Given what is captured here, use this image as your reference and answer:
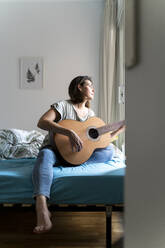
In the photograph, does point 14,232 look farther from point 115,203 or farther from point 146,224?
point 146,224

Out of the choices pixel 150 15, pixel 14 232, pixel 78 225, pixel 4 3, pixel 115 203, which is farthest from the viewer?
pixel 4 3

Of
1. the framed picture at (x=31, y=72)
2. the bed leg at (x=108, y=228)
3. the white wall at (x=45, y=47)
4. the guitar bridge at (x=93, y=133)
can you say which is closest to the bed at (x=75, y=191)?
the bed leg at (x=108, y=228)

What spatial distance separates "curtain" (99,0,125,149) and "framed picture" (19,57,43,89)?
3.21 ft

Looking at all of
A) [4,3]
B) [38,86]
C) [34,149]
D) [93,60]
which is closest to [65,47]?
[93,60]

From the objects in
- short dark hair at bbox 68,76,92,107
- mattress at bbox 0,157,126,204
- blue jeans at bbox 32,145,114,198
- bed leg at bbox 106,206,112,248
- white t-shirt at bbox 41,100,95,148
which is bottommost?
bed leg at bbox 106,206,112,248

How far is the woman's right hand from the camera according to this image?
1.50 meters

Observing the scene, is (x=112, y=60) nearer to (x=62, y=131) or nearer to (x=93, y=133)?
(x=93, y=133)

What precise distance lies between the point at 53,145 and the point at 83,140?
0.21m

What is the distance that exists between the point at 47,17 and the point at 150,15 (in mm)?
3430

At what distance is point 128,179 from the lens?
0.51m

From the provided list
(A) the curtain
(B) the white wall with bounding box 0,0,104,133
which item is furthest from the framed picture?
(A) the curtain

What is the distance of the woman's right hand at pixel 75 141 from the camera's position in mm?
1504

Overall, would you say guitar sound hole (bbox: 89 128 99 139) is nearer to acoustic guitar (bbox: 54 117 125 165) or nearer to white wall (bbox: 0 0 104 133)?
acoustic guitar (bbox: 54 117 125 165)

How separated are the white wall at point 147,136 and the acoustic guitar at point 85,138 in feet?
3.48
